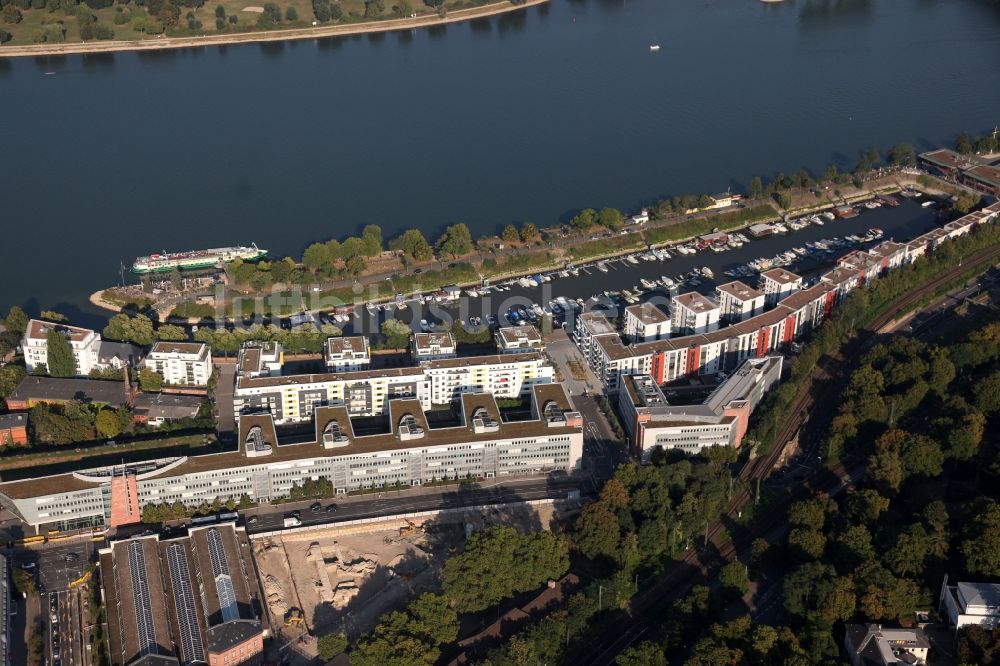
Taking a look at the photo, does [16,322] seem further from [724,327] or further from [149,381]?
[724,327]

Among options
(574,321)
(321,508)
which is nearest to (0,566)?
(321,508)

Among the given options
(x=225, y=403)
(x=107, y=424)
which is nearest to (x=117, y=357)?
(x=107, y=424)

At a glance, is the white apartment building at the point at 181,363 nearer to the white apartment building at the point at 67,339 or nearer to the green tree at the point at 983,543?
the white apartment building at the point at 67,339

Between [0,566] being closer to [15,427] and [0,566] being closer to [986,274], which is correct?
[15,427]

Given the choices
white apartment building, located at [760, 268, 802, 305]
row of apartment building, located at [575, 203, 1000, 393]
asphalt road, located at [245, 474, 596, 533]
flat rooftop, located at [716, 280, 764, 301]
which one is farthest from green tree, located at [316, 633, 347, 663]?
white apartment building, located at [760, 268, 802, 305]

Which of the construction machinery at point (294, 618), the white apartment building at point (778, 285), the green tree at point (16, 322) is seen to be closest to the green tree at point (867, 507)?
the white apartment building at point (778, 285)

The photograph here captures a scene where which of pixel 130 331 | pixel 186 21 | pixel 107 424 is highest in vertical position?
pixel 186 21
